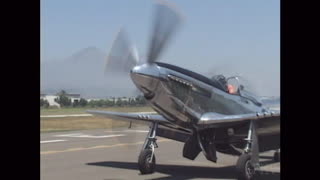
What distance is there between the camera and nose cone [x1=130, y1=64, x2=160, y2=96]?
15.4ft

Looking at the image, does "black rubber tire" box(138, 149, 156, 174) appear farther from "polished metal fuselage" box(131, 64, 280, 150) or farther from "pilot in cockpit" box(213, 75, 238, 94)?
"pilot in cockpit" box(213, 75, 238, 94)

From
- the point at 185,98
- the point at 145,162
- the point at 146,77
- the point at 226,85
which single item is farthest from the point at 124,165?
the point at 146,77

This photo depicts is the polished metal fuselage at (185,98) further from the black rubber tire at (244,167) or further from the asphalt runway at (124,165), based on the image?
the asphalt runway at (124,165)

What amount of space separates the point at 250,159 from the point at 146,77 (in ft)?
5.29

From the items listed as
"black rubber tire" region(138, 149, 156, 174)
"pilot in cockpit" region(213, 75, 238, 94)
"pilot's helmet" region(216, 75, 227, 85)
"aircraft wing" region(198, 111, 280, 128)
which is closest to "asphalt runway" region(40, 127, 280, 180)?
"black rubber tire" region(138, 149, 156, 174)

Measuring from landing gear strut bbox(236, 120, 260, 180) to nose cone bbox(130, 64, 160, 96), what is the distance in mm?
1336

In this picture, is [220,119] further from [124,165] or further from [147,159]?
[124,165]

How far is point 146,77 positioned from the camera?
4.70m
